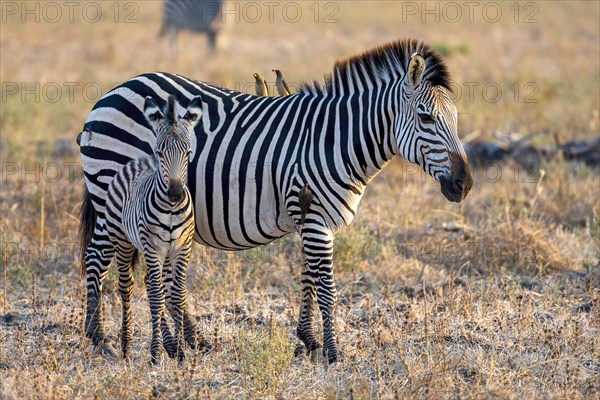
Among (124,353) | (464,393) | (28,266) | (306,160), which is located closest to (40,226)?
(28,266)

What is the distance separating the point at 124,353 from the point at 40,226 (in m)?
3.06

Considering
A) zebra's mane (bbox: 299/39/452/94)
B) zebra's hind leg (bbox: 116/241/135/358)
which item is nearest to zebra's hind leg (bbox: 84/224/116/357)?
zebra's hind leg (bbox: 116/241/135/358)

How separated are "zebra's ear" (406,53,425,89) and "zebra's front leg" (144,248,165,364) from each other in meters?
2.09

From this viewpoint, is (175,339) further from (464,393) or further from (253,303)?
(464,393)

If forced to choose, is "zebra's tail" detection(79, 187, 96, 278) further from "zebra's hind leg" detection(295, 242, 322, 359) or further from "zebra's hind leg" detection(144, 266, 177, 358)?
"zebra's hind leg" detection(295, 242, 322, 359)

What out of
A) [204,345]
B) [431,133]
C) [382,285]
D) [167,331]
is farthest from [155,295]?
[382,285]

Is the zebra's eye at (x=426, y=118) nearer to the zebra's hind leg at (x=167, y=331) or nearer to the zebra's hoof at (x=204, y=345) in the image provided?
the zebra's hind leg at (x=167, y=331)

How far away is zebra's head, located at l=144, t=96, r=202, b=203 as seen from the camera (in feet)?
17.1

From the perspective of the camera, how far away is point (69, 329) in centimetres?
642

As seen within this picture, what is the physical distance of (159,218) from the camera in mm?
5422

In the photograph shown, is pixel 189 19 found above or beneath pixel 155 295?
above

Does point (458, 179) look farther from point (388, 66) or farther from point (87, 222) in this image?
point (87, 222)

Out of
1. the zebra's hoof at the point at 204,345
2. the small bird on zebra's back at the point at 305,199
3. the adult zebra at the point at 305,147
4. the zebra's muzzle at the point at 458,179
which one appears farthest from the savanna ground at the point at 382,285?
the zebra's muzzle at the point at 458,179

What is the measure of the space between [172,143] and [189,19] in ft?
57.6
